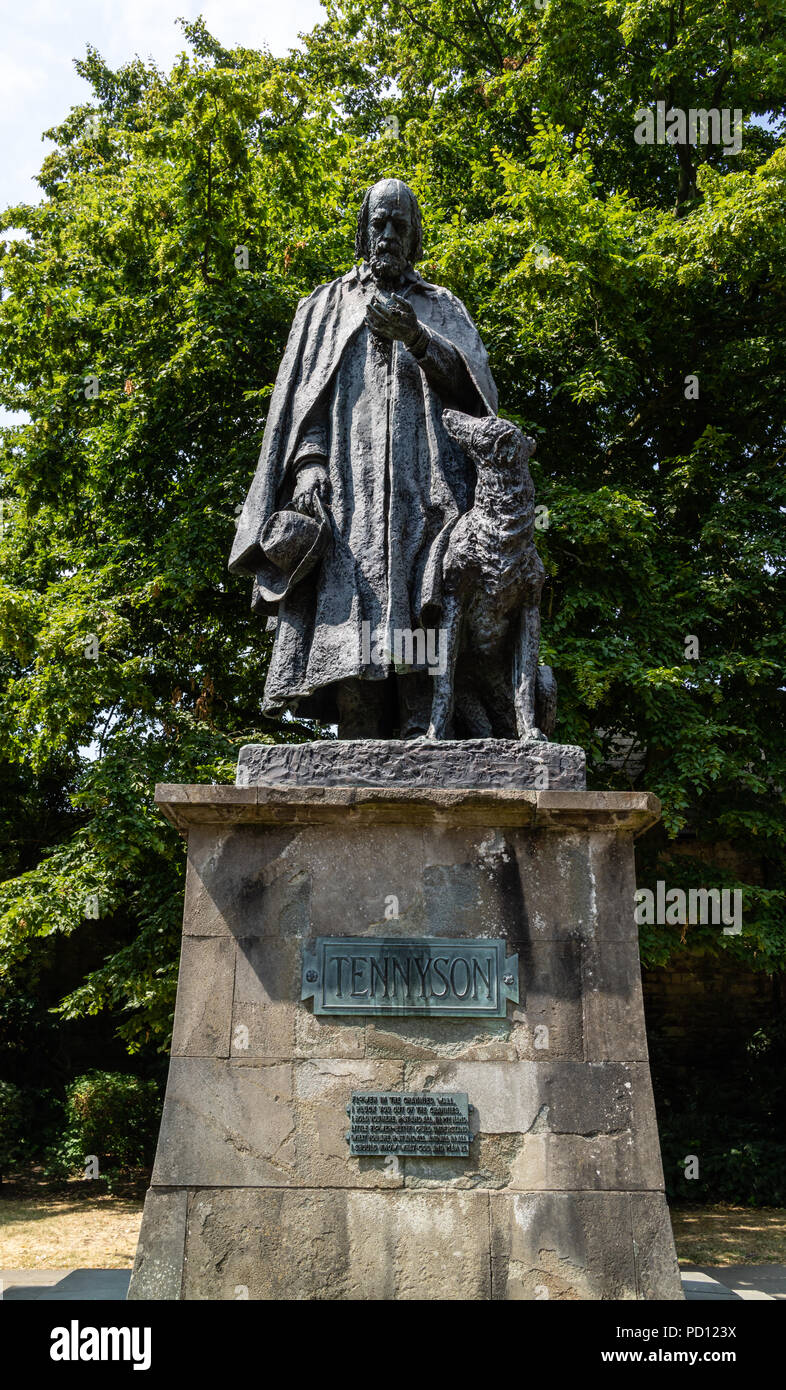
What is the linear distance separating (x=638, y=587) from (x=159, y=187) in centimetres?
689

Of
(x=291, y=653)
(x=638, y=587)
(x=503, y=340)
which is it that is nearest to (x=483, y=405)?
(x=291, y=653)

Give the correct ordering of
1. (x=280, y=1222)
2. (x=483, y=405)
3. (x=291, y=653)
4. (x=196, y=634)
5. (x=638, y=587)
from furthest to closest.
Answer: (x=196, y=634)
(x=638, y=587)
(x=483, y=405)
(x=291, y=653)
(x=280, y=1222)

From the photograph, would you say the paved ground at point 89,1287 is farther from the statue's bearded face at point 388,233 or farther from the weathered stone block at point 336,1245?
the statue's bearded face at point 388,233

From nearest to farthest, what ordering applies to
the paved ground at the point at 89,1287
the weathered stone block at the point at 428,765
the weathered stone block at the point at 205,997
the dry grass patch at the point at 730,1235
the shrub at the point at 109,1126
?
the weathered stone block at the point at 205,997
the weathered stone block at the point at 428,765
the paved ground at the point at 89,1287
the dry grass patch at the point at 730,1235
the shrub at the point at 109,1126

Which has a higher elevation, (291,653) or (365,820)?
(291,653)

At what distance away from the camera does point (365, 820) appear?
4344mm

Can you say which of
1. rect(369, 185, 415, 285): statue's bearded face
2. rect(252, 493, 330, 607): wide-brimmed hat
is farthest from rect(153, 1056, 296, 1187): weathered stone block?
Result: rect(369, 185, 415, 285): statue's bearded face

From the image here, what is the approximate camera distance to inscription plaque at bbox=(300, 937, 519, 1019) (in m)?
4.14

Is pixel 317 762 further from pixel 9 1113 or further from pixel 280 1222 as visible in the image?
pixel 9 1113

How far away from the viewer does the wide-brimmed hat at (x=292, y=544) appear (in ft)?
16.0

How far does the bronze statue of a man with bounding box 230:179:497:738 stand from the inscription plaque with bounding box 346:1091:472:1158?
1506mm

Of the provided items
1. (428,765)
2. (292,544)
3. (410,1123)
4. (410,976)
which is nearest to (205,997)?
(410,976)

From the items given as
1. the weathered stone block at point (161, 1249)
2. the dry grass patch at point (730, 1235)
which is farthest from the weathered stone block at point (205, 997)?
the dry grass patch at point (730, 1235)

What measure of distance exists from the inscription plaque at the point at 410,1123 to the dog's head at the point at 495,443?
2547 mm
